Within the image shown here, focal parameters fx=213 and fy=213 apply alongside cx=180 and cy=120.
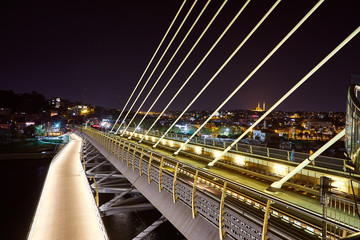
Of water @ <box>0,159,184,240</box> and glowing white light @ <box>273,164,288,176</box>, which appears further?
water @ <box>0,159,184,240</box>

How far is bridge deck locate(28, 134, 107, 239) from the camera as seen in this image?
7559mm

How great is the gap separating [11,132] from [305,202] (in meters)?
95.3

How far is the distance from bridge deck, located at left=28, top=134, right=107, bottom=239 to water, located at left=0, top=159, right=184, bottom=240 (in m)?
12.0

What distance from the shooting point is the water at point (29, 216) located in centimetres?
2373

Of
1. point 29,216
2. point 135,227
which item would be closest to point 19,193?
point 29,216

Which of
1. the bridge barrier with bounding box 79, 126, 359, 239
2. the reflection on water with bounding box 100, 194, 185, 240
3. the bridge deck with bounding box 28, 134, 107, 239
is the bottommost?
the reflection on water with bounding box 100, 194, 185, 240

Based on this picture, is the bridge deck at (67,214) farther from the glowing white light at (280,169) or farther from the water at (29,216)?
the water at (29,216)

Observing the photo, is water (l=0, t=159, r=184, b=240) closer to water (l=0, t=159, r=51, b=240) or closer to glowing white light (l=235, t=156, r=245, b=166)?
water (l=0, t=159, r=51, b=240)

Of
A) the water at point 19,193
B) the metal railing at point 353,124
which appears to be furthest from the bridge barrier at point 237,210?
the water at point 19,193

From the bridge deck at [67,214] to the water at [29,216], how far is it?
1199 cm

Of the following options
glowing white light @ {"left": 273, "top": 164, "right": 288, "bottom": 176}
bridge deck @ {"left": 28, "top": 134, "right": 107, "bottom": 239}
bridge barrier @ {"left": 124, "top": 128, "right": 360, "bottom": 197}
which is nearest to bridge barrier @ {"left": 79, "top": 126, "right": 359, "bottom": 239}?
bridge barrier @ {"left": 124, "top": 128, "right": 360, "bottom": 197}

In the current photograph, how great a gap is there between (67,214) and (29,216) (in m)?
23.7

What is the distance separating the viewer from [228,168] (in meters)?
12.3

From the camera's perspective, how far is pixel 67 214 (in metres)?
9.07
